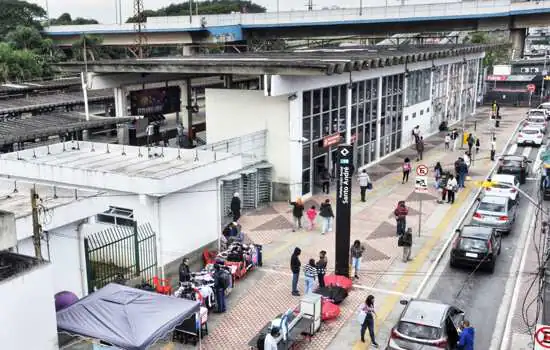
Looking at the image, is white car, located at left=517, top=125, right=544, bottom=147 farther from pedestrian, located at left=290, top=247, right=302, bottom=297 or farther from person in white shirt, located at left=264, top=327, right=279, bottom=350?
person in white shirt, located at left=264, top=327, right=279, bottom=350

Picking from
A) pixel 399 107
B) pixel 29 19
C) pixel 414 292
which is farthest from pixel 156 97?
pixel 29 19

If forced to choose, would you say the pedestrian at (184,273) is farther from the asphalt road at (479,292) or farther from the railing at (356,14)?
the railing at (356,14)

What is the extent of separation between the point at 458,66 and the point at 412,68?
14553 millimetres

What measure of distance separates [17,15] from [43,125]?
260 ft

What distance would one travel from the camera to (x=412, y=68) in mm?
38031

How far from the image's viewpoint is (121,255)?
1633cm

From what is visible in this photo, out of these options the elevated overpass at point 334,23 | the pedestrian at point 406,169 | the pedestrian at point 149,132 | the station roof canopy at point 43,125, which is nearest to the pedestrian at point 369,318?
the pedestrian at point 406,169

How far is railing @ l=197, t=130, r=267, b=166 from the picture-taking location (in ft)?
79.7

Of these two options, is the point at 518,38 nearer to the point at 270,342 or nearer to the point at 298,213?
the point at 298,213

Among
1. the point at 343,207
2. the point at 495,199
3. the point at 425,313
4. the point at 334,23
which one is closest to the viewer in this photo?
the point at 425,313

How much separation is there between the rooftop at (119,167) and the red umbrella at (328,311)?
5220mm

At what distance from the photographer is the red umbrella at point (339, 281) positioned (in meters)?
16.6

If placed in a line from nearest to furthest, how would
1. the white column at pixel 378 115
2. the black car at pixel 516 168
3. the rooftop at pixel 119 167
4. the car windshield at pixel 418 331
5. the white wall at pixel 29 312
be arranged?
the white wall at pixel 29 312 < the car windshield at pixel 418 331 < the rooftop at pixel 119 167 < the black car at pixel 516 168 < the white column at pixel 378 115

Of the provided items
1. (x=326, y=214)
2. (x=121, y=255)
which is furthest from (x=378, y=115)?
(x=121, y=255)
